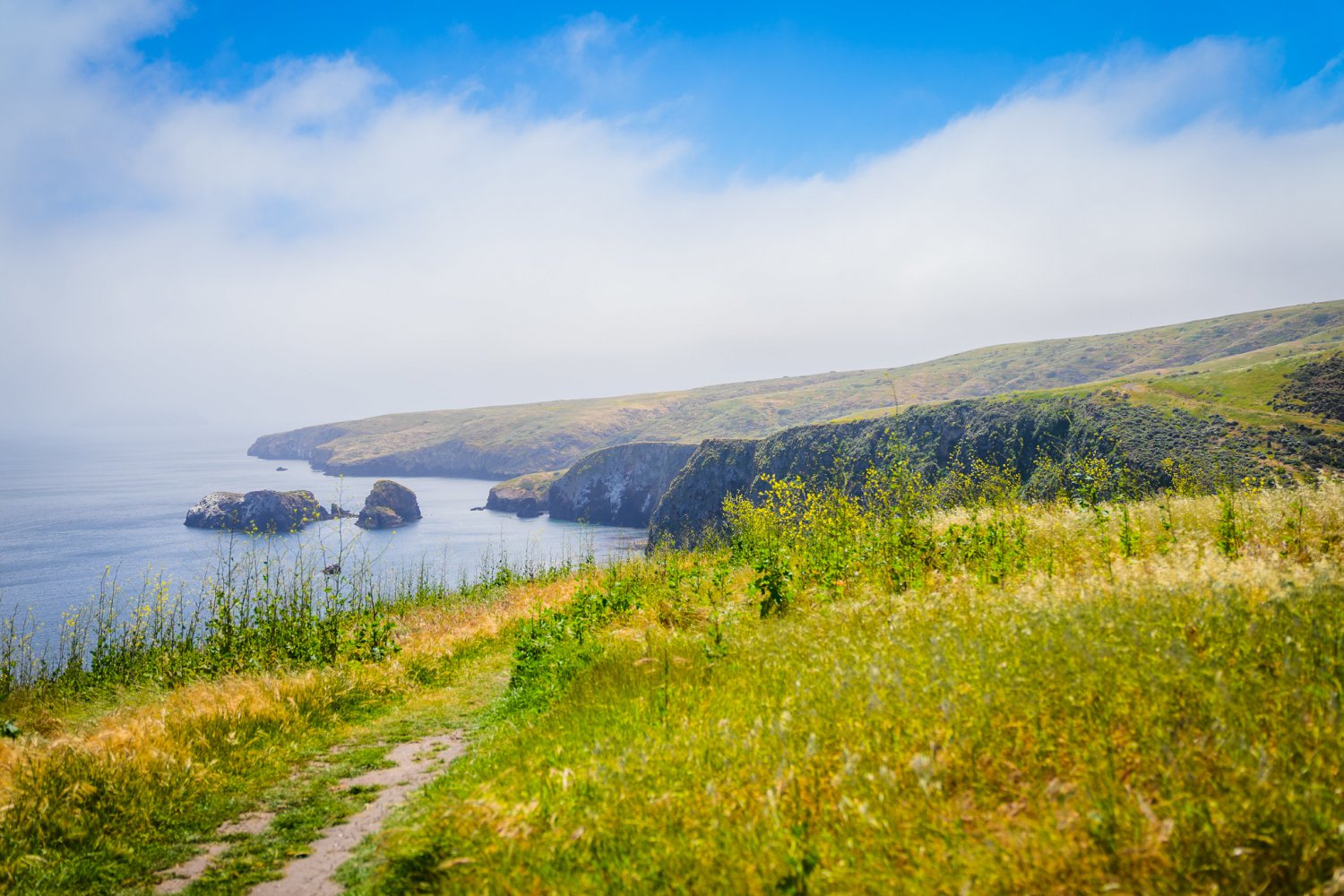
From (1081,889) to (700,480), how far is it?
115259 mm

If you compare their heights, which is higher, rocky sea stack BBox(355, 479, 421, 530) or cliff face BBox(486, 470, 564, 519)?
rocky sea stack BBox(355, 479, 421, 530)

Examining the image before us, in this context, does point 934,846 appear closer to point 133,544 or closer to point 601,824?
point 601,824

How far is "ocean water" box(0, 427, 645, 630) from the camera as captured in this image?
45.3 metres

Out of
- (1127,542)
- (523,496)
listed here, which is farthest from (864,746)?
(523,496)

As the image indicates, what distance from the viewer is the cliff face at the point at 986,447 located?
15477mm

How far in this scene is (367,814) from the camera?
5621 millimetres

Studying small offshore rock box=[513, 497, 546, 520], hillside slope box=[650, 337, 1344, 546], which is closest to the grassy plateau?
hillside slope box=[650, 337, 1344, 546]

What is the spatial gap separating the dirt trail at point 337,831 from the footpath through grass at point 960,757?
0.62 m

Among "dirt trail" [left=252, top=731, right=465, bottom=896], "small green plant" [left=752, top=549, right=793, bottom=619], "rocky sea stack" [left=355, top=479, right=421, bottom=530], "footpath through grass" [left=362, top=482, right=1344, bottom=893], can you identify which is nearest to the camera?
"footpath through grass" [left=362, top=482, right=1344, bottom=893]

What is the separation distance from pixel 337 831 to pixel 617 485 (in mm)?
148062

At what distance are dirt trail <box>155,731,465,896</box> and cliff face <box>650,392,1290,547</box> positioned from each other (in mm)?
6576

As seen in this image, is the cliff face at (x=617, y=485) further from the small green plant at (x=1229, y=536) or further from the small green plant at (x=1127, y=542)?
the small green plant at (x=1229, y=536)

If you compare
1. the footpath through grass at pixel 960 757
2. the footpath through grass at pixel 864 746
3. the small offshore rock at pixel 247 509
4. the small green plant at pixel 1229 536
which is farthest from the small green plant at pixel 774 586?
the small offshore rock at pixel 247 509

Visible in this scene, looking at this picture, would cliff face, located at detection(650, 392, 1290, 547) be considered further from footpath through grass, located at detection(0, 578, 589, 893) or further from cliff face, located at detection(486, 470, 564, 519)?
cliff face, located at detection(486, 470, 564, 519)
